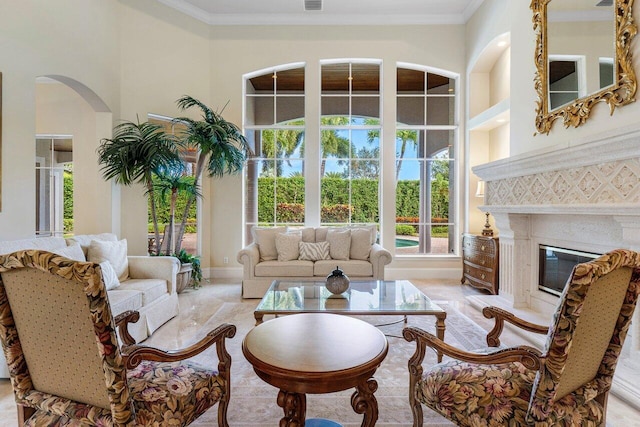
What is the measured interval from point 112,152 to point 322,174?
3.03 metres

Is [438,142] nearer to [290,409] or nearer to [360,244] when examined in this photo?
[360,244]

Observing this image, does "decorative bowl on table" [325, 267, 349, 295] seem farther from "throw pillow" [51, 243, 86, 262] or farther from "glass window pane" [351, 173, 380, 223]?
"glass window pane" [351, 173, 380, 223]

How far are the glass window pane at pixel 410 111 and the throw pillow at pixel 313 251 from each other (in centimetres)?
267

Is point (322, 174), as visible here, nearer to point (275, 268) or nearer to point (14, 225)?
point (275, 268)

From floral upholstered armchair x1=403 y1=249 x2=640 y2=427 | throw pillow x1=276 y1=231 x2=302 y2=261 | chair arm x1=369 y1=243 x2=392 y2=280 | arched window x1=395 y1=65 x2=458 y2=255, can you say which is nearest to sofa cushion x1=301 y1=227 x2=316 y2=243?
throw pillow x1=276 y1=231 x2=302 y2=261

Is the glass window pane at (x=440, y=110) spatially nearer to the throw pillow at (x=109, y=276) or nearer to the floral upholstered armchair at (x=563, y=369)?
the floral upholstered armchair at (x=563, y=369)

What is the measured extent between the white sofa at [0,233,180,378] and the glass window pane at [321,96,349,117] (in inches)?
138

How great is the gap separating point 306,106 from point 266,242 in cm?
244

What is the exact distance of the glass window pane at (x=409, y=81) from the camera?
565 cm

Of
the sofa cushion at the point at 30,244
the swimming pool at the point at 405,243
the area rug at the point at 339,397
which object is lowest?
the area rug at the point at 339,397

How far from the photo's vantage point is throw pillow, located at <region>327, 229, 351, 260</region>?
14.9ft

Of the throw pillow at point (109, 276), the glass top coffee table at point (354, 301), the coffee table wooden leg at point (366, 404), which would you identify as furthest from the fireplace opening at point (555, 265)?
the throw pillow at point (109, 276)

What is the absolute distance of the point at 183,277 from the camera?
4469 mm

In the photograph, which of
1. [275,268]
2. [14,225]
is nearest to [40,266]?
[14,225]
